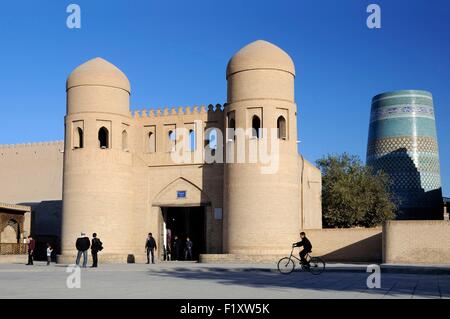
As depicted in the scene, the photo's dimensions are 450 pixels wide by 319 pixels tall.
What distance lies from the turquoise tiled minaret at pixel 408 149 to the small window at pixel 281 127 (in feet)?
178

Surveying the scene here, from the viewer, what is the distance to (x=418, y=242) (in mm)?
25250

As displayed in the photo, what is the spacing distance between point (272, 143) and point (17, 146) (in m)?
27.8

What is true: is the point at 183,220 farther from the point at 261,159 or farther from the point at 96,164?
the point at 261,159

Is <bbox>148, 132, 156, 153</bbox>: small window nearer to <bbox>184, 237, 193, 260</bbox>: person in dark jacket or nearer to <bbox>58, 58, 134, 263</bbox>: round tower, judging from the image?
<bbox>58, 58, 134, 263</bbox>: round tower

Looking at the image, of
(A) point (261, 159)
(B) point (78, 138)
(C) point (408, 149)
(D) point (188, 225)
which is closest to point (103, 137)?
(B) point (78, 138)

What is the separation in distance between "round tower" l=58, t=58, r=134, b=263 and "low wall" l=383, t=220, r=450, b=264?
12335mm

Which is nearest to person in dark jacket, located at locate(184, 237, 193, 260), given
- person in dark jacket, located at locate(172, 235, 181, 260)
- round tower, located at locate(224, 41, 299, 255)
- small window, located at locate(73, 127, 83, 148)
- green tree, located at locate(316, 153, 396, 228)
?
person in dark jacket, located at locate(172, 235, 181, 260)

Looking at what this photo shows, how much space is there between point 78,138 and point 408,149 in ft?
197

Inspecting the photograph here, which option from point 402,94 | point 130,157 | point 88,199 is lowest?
point 88,199

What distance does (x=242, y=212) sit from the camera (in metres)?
28.5

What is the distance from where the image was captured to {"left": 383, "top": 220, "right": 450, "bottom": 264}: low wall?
25125 mm

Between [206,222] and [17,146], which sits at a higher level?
[17,146]
